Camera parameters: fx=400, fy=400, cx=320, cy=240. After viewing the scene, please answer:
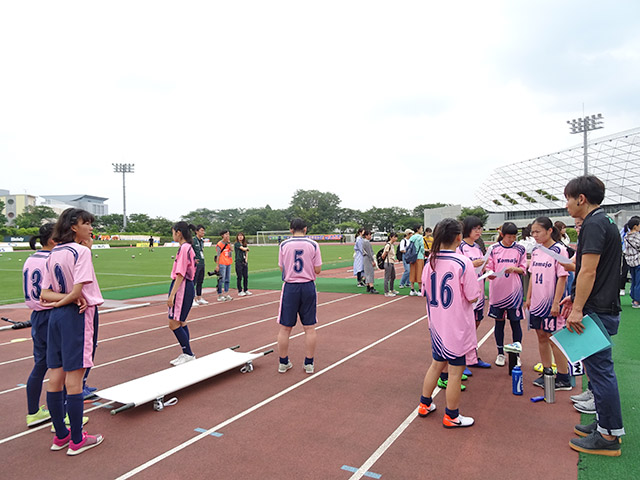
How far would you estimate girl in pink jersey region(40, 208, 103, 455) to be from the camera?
10.8 ft

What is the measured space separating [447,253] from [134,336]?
631cm

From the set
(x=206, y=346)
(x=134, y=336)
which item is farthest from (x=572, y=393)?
(x=134, y=336)

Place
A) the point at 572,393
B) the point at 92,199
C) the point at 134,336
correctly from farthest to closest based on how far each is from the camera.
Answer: the point at 92,199
the point at 134,336
the point at 572,393

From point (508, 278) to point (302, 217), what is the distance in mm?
67657

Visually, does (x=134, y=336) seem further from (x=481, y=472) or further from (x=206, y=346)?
(x=481, y=472)

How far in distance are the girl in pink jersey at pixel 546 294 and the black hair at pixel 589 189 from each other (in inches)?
44.8

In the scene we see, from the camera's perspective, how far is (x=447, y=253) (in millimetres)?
3670

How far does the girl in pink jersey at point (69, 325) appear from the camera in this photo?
3287mm

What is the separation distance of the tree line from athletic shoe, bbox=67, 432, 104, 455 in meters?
69.1

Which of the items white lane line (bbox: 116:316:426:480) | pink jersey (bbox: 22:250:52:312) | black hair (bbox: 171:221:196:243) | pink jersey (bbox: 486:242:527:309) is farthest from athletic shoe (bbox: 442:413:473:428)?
black hair (bbox: 171:221:196:243)

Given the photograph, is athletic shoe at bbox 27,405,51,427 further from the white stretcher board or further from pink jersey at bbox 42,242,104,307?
pink jersey at bbox 42,242,104,307

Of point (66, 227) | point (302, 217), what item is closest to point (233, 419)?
point (66, 227)

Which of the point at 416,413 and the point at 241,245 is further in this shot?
the point at 241,245

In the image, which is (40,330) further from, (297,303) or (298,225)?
(298,225)
